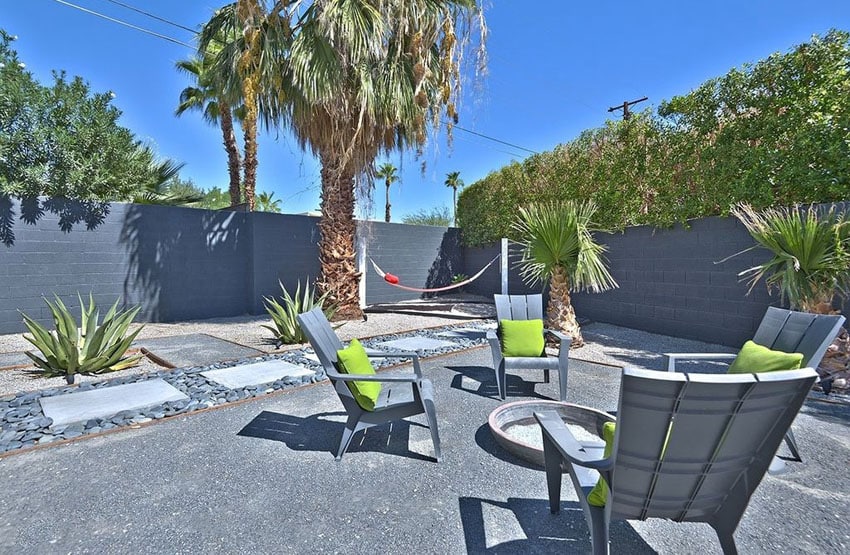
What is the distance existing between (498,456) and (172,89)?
12725mm

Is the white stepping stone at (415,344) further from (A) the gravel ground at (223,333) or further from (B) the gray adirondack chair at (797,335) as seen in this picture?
(B) the gray adirondack chair at (797,335)

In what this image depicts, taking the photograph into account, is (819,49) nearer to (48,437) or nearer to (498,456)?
(498,456)

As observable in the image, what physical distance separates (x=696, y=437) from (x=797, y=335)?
6.16 feet

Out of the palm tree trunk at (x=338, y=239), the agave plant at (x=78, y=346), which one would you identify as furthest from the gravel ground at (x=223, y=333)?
the palm tree trunk at (x=338, y=239)

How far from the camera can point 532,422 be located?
2.88 meters

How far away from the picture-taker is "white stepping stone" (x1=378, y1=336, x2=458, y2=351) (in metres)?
5.25

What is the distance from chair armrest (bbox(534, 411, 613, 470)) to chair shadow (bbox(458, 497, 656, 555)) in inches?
16.6

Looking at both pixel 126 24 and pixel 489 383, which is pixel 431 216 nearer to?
pixel 126 24

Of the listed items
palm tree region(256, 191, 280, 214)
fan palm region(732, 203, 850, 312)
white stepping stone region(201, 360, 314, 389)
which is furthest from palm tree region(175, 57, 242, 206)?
palm tree region(256, 191, 280, 214)

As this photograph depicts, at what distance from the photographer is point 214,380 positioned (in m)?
3.76

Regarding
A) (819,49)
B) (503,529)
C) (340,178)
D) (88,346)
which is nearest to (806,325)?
(503,529)

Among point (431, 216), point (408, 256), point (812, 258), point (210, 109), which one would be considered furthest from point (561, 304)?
point (431, 216)

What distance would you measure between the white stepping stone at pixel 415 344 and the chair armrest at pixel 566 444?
3.41 meters

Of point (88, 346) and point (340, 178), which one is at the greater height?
point (340, 178)
